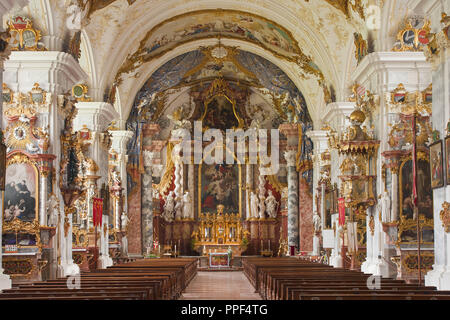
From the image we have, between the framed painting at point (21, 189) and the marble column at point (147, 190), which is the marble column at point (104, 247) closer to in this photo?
the marble column at point (147, 190)

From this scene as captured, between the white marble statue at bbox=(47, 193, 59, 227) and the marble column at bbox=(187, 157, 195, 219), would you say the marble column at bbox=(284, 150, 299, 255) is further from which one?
the white marble statue at bbox=(47, 193, 59, 227)

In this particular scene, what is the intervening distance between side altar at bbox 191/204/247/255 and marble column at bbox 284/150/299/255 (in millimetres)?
2675

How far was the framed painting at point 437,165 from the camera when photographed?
364 inches

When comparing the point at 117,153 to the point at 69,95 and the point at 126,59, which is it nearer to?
the point at 126,59

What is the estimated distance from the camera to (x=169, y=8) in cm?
1981

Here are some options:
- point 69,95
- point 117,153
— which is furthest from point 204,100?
point 69,95

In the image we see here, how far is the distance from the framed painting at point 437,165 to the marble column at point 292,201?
608 inches

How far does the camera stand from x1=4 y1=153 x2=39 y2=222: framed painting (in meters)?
12.9

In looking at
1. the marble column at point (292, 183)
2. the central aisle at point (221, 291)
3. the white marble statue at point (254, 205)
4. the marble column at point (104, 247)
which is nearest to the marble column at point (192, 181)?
the white marble statue at point (254, 205)

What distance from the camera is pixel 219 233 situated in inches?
1070

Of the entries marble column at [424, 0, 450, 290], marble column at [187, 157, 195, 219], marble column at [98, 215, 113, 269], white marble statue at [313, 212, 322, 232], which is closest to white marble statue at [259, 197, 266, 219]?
marble column at [187, 157, 195, 219]

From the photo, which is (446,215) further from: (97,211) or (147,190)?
(147,190)

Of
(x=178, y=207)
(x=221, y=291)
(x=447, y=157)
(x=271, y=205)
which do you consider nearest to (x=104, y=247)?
(x=221, y=291)

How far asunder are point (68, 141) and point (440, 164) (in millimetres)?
7866
